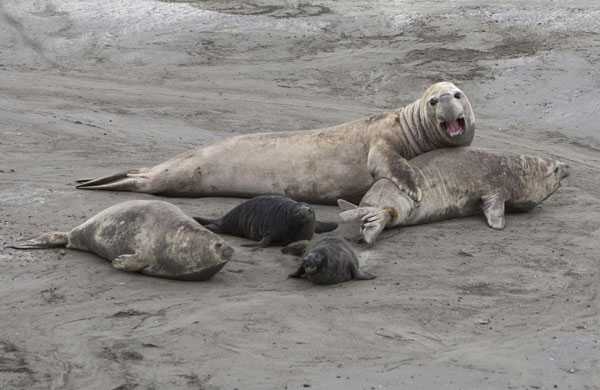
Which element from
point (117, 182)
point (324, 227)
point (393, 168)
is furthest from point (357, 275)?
point (117, 182)

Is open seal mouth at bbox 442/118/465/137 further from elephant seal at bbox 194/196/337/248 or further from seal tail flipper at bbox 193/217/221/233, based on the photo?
seal tail flipper at bbox 193/217/221/233

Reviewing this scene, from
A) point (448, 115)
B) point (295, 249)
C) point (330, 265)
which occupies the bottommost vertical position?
point (295, 249)

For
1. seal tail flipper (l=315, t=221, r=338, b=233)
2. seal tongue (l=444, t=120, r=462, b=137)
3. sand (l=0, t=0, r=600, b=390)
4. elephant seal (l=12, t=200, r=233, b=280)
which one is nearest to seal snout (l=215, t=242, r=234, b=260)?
elephant seal (l=12, t=200, r=233, b=280)

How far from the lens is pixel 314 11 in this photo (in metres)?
15.5

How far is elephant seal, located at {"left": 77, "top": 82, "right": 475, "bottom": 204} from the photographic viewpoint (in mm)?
9289

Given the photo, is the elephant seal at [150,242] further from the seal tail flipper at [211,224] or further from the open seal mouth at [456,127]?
the open seal mouth at [456,127]

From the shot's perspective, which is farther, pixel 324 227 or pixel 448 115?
pixel 448 115

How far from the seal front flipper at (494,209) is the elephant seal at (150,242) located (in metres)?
2.76

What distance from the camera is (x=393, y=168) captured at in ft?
29.3

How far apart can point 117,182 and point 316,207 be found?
5.92 feet

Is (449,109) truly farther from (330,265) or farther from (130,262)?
(130,262)

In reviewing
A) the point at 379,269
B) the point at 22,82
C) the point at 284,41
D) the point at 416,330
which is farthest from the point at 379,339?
the point at 284,41

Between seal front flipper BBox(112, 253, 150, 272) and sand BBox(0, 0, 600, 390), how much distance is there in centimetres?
6

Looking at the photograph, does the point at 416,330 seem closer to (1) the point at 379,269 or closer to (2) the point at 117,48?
(1) the point at 379,269
